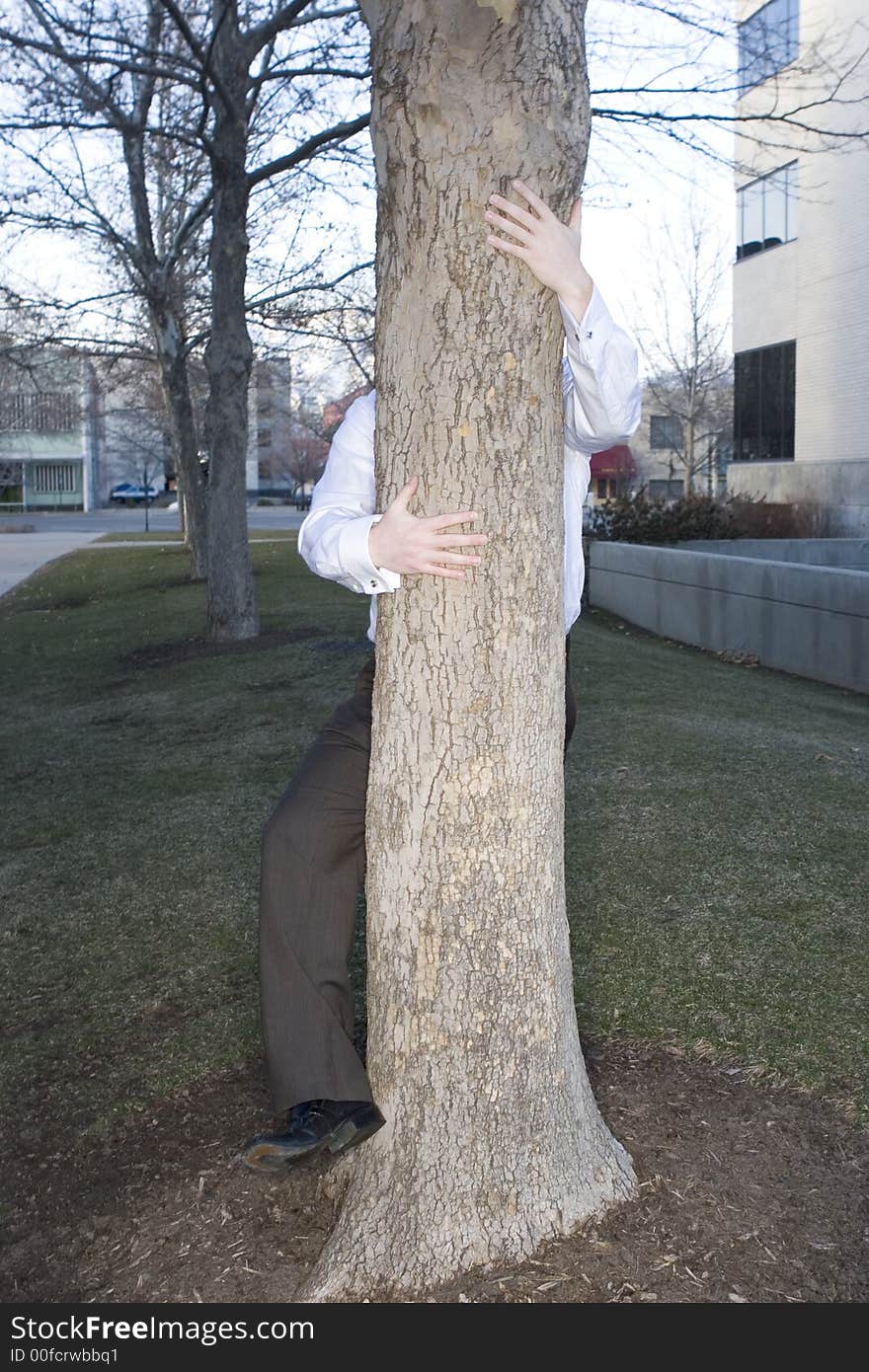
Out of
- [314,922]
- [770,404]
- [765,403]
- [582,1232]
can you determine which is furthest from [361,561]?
[765,403]

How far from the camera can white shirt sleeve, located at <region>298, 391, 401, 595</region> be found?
106 inches

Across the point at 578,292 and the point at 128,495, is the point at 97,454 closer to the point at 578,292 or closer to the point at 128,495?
the point at 128,495

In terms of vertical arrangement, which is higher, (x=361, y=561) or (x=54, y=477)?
(x=54, y=477)

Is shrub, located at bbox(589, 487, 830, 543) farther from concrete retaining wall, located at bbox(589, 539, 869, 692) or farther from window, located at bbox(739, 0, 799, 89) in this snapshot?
window, located at bbox(739, 0, 799, 89)

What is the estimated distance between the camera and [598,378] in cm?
267

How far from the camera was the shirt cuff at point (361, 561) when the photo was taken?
2627mm

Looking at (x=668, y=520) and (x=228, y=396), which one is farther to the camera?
(x=668, y=520)

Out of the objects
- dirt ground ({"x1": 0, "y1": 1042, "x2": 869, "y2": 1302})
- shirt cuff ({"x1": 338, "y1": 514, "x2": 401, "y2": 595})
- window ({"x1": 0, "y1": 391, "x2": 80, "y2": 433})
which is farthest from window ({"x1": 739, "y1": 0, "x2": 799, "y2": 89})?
window ({"x1": 0, "y1": 391, "x2": 80, "y2": 433})

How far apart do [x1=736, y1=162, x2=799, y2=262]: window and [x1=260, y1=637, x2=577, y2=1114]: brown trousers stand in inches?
999

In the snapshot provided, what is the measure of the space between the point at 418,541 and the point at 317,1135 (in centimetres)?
128

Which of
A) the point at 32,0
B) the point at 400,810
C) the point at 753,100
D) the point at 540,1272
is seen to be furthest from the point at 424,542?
the point at 753,100

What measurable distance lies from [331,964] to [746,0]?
90.3 feet

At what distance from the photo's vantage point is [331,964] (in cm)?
288

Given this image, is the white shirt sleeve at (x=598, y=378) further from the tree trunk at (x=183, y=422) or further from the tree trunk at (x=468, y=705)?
the tree trunk at (x=183, y=422)
